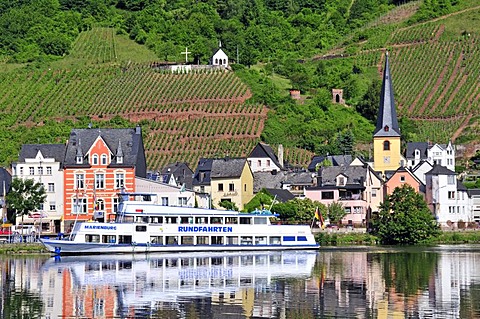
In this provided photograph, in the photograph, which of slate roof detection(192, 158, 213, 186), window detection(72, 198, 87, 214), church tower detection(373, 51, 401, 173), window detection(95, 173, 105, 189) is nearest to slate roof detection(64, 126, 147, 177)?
window detection(95, 173, 105, 189)

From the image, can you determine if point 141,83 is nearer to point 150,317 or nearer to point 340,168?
point 340,168

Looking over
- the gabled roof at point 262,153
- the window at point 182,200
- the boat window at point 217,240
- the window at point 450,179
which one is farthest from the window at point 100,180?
the window at point 450,179

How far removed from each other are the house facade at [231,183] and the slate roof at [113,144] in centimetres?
880

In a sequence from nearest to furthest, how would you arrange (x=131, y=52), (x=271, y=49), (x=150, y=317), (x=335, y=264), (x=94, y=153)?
(x=150, y=317) < (x=335, y=264) < (x=94, y=153) < (x=131, y=52) < (x=271, y=49)

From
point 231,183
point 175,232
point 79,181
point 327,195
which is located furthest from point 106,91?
point 175,232

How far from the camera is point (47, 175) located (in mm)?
95062

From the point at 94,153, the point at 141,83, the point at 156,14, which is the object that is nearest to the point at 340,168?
the point at 94,153

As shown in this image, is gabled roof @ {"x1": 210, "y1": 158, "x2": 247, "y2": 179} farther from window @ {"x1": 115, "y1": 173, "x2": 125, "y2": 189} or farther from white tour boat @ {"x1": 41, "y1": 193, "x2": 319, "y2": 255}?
white tour boat @ {"x1": 41, "y1": 193, "x2": 319, "y2": 255}

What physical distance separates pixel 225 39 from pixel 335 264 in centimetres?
12339

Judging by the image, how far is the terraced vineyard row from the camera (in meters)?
145

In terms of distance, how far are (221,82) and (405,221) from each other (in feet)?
217

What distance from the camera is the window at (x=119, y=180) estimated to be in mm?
93312

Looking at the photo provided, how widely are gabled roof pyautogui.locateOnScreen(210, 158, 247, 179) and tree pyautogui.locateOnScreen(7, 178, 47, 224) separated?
53.6ft

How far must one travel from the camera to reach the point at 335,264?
69375 mm
